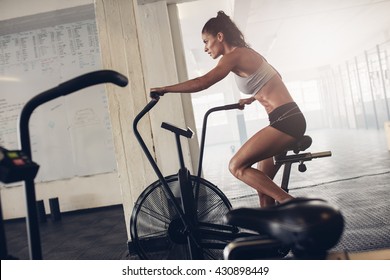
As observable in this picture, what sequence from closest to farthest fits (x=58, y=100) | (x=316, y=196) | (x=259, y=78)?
(x=259, y=78) < (x=316, y=196) < (x=58, y=100)

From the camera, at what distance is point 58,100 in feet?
16.2

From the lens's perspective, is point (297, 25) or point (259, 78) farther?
point (297, 25)

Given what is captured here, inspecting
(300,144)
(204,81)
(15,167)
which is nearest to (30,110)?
(15,167)

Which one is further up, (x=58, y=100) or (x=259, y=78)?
(x=58, y=100)

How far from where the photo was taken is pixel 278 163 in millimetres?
2029

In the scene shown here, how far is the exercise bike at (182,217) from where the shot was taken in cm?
186

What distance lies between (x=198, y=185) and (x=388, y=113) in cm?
989

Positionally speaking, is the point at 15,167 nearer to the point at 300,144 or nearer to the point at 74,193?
the point at 300,144

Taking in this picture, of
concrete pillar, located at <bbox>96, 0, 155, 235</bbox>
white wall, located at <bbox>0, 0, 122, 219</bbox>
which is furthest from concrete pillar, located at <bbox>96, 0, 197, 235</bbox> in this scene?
white wall, located at <bbox>0, 0, 122, 219</bbox>

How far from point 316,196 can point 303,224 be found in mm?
3187

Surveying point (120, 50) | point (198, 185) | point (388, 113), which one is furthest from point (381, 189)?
point (388, 113)

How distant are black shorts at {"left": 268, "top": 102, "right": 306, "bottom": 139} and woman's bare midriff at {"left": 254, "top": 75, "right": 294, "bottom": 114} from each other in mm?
34

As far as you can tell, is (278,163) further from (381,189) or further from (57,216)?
(57,216)

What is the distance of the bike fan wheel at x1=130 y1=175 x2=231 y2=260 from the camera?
1916mm
